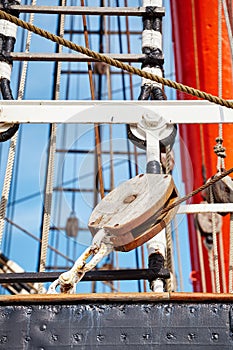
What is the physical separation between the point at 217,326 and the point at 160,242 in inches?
Answer: 19.4

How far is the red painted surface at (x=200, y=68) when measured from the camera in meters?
5.70

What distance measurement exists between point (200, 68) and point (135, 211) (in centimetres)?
398

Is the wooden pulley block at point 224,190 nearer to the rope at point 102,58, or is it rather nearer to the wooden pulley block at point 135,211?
the wooden pulley block at point 135,211

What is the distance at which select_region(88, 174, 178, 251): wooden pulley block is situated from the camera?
2.21 metres

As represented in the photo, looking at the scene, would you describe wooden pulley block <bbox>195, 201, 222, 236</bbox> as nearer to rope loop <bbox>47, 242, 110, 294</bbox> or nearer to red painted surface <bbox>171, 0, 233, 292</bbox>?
red painted surface <bbox>171, 0, 233, 292</bbox>

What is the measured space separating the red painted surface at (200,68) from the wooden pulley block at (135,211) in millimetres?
2934

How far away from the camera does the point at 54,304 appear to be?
6.89ft

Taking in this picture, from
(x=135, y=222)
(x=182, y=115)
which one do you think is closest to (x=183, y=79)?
(x=182, y=115)

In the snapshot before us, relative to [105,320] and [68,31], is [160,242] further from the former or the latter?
[68,31]

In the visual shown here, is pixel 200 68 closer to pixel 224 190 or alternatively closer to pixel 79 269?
pixel 224 190

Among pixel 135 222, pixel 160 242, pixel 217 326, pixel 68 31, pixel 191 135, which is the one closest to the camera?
pixel 217 326

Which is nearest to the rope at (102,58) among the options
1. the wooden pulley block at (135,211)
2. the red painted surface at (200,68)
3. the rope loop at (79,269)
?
the wooden pulley block at (135,211)

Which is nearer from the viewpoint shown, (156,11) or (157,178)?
(157,178)

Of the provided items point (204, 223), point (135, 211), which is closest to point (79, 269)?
point (135, 211)
